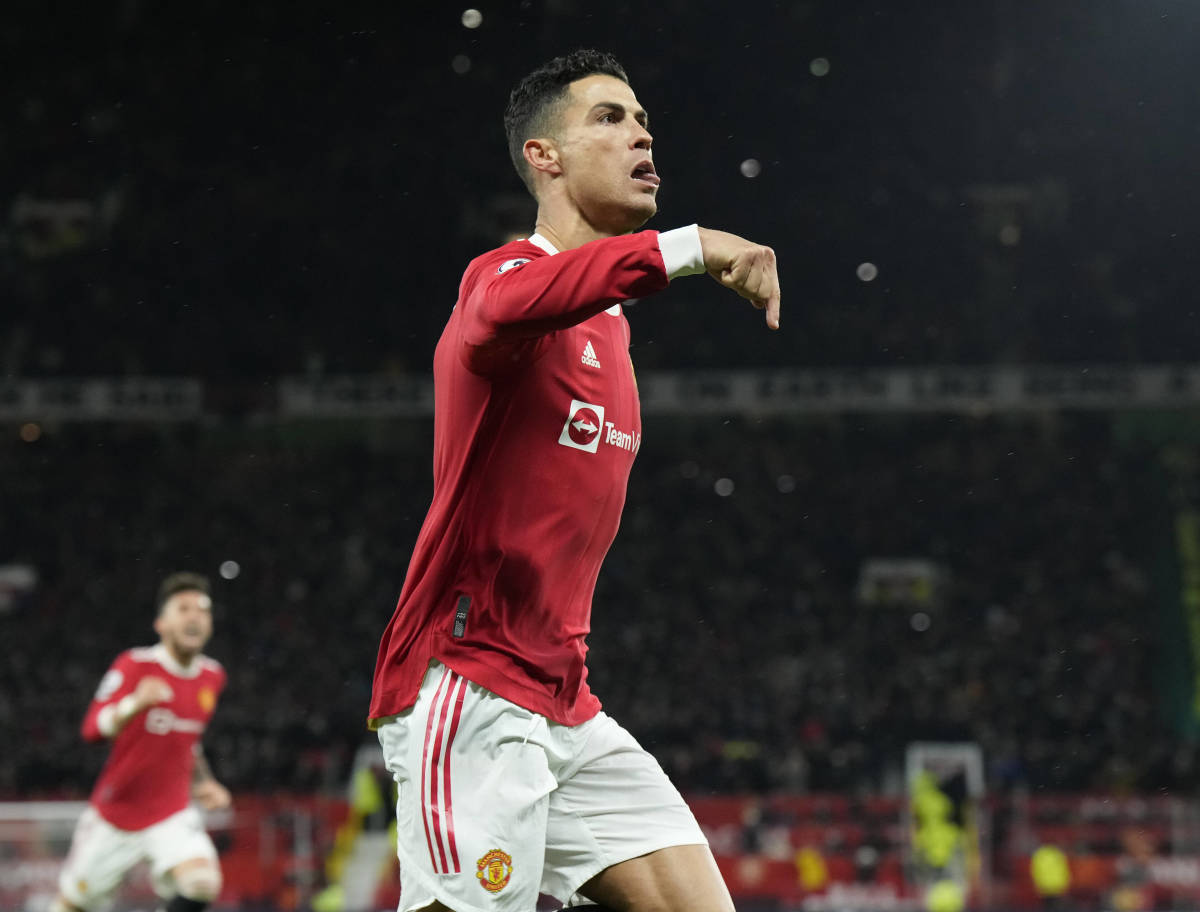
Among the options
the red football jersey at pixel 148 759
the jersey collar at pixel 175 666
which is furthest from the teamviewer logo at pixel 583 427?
the jersey collar at pixel 175 666

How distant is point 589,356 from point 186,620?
537cm

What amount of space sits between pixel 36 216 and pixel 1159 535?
19.1 m

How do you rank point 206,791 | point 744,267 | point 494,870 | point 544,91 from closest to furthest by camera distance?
1. point 744,267
2. point 494,870
3. point 544,91
4. point 206,791

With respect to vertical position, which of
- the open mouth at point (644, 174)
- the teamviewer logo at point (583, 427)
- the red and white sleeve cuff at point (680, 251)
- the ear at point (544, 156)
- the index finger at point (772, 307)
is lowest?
the teamviewer logo at point (583, 427)

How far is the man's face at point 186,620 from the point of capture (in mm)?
7660

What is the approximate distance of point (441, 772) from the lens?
2.73 m

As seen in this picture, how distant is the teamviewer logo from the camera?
9.21 feet

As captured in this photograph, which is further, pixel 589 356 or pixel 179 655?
pixel 179 655

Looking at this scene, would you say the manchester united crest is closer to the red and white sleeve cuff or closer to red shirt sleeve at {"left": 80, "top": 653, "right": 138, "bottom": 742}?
red shirt sleeve at {"left": 80, "top": 653, "right": 138, "bottom": 742}

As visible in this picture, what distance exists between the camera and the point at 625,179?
2965 millimetres

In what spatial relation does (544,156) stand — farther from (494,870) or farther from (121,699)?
(121,699)

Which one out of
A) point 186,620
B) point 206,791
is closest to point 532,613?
point 186,620

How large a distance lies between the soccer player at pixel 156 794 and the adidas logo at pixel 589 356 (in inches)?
205

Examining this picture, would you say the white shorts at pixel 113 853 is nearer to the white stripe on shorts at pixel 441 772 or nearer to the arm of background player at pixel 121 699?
the arm of background player at pixel 121 699
